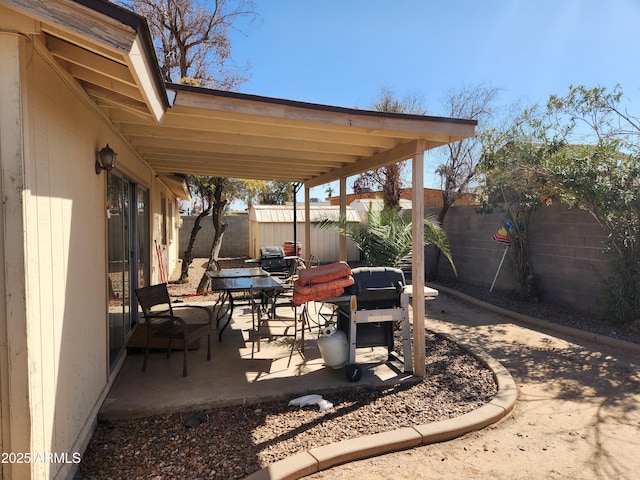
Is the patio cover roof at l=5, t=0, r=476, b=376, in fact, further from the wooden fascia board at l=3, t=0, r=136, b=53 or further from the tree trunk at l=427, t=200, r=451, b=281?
the tree trunk at l=427, t=200, r=451, b=281

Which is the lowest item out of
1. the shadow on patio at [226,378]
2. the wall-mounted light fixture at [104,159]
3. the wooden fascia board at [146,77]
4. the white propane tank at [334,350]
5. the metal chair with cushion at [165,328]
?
the shadow on patio at [226,378]

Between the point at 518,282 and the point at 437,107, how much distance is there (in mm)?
6138

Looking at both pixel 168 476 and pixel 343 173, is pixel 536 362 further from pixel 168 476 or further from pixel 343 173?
pixel 168 476

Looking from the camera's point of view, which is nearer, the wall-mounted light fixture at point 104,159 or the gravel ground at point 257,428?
the gravel ground at point 257,428

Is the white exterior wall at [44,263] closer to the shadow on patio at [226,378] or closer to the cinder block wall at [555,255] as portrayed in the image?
the shadow on patio at [226,378]

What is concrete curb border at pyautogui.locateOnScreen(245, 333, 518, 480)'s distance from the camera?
2492mm

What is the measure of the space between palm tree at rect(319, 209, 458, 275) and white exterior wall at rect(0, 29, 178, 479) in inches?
155

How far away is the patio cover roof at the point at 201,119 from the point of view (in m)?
1.71

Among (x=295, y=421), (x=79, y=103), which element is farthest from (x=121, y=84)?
(x=295, y=421)

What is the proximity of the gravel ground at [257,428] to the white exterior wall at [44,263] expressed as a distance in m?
0.29

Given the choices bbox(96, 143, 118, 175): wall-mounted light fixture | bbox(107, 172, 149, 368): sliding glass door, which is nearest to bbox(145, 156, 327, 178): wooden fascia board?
bbox(107, 172, 149, 368): sliding glass door

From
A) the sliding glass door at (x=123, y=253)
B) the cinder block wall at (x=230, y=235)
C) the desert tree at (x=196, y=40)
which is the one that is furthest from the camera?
the cinder block wall at (x=230, y=235)

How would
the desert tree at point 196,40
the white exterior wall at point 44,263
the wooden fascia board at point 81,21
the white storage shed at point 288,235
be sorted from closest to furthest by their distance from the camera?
1. the wooden fascia board at point 81,21
2. the white exterior wall at point 44,263
3. the desert tree at point 196,40
4. the white storage shed at point 288,235

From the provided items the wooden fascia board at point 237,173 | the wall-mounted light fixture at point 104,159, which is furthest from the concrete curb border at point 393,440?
the wooden fascia board at point 237,173
